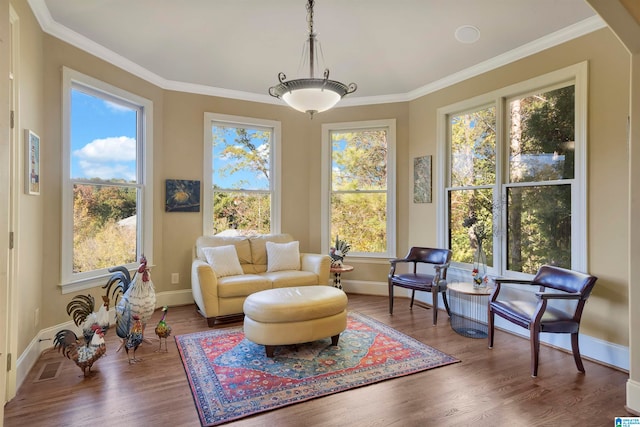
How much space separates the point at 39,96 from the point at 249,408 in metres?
3.16

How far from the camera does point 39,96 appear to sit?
3.09 meters

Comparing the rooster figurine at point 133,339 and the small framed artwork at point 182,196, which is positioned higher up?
the small framed artwork at point 182,196

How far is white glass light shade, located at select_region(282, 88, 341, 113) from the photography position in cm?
279

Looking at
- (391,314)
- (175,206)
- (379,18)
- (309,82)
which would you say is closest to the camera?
(309,82)

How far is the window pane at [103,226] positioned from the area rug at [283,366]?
129 cm

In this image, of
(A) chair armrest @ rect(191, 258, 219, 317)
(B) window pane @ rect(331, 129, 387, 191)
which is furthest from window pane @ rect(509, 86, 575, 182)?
(A) chair armrest @ rect(191, 258, 219, 317)

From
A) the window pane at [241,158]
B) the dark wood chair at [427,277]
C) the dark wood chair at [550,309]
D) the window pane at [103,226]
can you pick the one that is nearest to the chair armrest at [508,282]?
the dark wood chair at [550,309]

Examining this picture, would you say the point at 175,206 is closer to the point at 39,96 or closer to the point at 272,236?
the point at 272,236

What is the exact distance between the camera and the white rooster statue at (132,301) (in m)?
3.03

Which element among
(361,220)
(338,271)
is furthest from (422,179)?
(338,271)

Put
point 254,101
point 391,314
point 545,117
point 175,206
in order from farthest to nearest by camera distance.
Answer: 1. point 254,101
2. point 175,206
3. point 391,314
4. point 545,117

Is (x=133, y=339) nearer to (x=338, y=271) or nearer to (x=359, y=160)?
(x=338, y=271)

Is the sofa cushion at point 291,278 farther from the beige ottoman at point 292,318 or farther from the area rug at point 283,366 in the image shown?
the beige ottoman at point 292,318

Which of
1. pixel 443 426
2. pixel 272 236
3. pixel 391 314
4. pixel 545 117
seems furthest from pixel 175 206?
pixel 545 117
